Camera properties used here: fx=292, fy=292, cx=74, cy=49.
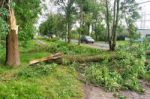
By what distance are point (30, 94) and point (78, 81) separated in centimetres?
331

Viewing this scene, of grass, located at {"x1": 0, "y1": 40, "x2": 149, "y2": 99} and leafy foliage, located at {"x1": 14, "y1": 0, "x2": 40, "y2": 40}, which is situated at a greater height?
leafy foliage, located at {"x1": 14, "y1": 0, "x2": 40, "y2": 40}

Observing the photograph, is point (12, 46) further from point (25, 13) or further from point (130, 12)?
point (130, 12)

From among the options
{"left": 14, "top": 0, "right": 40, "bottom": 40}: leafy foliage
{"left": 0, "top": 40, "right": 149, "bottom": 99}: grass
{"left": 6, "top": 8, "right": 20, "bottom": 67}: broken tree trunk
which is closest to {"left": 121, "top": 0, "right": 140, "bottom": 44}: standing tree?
{"left": 14, "top": 0, "right": 40, "bottom": 40}: leafy foliage

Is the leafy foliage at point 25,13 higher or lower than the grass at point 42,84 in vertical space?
higher

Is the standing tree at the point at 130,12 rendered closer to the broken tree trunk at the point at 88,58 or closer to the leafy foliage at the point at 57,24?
the broken tree trunk at the point at 88,58

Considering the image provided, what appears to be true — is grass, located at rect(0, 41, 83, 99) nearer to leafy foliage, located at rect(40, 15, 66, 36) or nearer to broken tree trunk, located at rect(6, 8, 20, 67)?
broken tree trunk, located at rect(6, 8, 20, 67)

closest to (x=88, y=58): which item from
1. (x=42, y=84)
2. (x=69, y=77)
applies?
(x=69, y=77)

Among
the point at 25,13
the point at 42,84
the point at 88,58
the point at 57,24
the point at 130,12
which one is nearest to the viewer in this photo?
the point at 42,84

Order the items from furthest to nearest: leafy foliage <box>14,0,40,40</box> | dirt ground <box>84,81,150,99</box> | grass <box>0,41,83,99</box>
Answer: leafy foliage <box>14,0,40,40</box>, dirt ground <box>84,81,150,99</box>, grass <box>0,41,83,99</box>

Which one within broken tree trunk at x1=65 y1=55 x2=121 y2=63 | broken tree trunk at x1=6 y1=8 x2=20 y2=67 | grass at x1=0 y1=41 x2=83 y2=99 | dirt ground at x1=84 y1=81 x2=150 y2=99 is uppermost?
broken tree trunk at x1=6 y1=8 x2=20 y2=67

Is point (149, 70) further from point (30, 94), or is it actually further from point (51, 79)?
point (30, 94)

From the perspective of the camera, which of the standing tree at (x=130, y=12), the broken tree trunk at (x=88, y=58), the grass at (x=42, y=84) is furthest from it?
the standing tree at (x=130, y=12)

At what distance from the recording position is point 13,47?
14461 millimetres

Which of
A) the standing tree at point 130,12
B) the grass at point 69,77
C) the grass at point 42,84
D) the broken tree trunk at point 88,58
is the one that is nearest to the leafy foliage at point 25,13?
the grass at point 69,77
